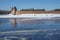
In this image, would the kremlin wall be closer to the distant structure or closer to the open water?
the distant structure

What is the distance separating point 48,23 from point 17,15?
1.74ft

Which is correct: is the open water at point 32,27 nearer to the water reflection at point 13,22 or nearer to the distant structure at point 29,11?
the water reflection at point 13,22

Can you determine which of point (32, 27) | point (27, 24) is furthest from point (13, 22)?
point (32, 27)

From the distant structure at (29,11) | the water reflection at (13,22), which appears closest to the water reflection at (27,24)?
the water reflection at (13,22)

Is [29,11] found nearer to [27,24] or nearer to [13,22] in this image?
[27,24]

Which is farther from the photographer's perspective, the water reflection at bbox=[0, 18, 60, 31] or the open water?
the water reflection at bbox=[0, 18, 60, 31]

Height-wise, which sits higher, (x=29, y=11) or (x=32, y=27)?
(x=29, y=11)

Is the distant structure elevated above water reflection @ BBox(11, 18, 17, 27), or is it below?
above

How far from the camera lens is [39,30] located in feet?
6.48

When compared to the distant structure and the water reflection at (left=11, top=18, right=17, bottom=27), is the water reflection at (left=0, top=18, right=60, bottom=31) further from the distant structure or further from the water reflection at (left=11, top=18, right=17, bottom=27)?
the distant structure

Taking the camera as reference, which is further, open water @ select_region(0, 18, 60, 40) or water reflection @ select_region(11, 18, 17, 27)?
water reflection @ select_region(11, 18, 17, 27)

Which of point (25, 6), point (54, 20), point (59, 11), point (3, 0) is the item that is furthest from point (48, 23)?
point (3, 0)

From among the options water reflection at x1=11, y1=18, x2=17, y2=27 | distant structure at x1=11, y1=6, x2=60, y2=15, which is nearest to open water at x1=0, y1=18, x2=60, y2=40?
water reflection at x1=11, y1=18, x2=17, y2=27

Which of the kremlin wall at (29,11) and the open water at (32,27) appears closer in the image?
the open water at (32,27)
